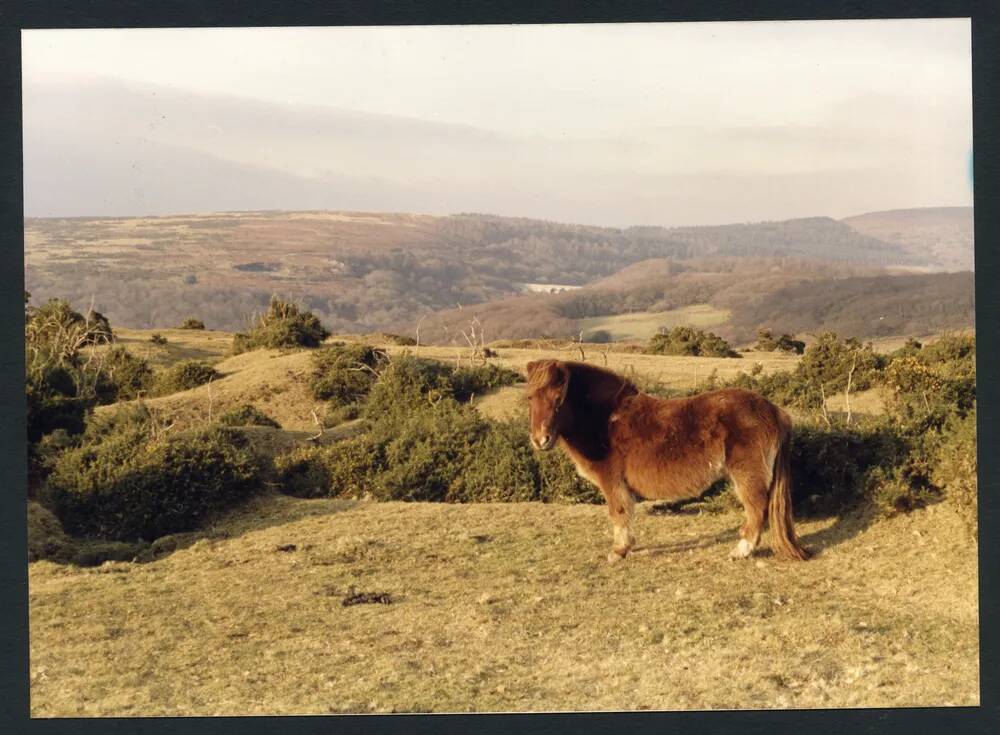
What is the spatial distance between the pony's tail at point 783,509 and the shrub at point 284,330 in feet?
59.8

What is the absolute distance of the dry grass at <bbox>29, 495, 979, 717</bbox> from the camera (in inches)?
279

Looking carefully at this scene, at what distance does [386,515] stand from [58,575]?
3755 mm

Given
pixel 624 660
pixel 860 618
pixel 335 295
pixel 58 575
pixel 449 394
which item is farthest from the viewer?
pixel 335 295

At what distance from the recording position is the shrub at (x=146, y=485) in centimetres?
1227

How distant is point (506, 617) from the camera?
838cm

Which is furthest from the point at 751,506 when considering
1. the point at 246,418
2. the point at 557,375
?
the point at 246,418

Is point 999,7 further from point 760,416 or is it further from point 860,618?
point 860,618

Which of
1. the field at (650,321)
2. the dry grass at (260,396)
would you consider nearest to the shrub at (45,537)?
the dry grass at (260,396)

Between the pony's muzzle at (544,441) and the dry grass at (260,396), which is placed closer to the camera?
the pony's muzzle at (544,441)

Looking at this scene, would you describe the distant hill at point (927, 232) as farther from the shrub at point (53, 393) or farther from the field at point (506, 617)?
the shrub at point (53, 393)

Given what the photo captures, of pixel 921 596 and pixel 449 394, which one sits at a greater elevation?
pixel 449 394

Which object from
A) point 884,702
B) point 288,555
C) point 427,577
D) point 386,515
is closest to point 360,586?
point 427,577

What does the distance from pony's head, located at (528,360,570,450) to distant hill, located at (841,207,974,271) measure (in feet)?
61.9

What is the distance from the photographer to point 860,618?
8.09 meters
